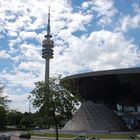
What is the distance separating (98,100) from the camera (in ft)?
333

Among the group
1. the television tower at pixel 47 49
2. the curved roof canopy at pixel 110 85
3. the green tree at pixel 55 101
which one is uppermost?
the television tower at pixel 47 49

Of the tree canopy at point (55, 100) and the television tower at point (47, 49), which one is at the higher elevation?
the television tower at point (47, 49)

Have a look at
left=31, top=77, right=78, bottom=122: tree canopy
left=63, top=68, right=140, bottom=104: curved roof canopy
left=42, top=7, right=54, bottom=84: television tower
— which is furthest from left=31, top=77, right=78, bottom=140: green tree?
left=42, top=7, right=54, bottom=84: television tower

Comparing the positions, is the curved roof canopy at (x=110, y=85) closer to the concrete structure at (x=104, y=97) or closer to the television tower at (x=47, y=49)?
the concrete structure at (x=104, y=97)

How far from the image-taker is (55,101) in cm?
4919

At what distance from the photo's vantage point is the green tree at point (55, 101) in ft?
162

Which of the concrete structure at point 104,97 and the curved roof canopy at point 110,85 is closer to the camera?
the curved roof canopy at point 110,85

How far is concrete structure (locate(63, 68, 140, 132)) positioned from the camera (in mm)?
92650

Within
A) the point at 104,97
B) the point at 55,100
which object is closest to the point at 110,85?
the point at 104,97

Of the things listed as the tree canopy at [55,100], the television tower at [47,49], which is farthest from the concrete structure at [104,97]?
the television tower at [47,49]

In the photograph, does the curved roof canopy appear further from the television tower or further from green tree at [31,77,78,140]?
the television tower

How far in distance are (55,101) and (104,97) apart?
52330 mm

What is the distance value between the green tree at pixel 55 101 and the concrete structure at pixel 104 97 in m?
40.3

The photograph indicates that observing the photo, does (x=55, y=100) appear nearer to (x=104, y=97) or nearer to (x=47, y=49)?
(x=104, y=97)
